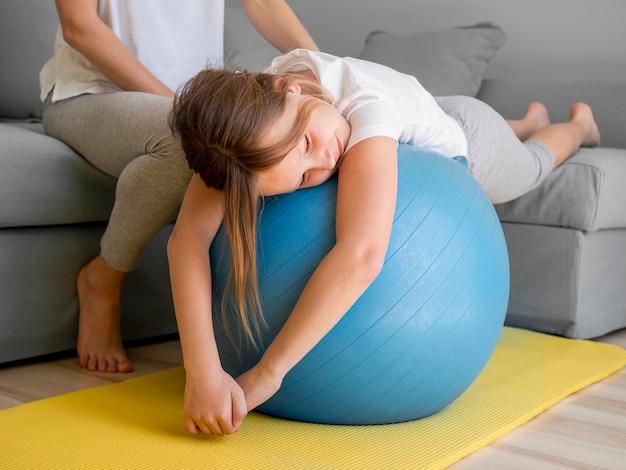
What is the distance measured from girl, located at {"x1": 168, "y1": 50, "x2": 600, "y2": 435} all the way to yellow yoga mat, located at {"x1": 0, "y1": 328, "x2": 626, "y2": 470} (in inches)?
2.9

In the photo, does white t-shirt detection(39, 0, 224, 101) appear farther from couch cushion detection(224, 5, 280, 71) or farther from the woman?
couch cushion detection(224, 5, 280, 71)

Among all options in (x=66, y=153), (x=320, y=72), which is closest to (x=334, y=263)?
(x=320, y=72)

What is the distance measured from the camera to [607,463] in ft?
4.36

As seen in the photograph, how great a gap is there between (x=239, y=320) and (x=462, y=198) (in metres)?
0.43

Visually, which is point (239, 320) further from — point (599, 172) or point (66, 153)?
point (599, 172)

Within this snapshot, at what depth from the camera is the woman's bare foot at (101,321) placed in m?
1.82

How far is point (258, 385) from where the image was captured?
128 centimetres

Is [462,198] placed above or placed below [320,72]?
below

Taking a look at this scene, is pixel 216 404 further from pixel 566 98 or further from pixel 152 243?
pixel 566 98

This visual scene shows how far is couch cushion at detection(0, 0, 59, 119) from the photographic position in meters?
2.45

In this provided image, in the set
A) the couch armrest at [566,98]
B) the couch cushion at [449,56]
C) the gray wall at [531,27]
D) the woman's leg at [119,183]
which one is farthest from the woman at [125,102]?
the gray wall at [531,27]

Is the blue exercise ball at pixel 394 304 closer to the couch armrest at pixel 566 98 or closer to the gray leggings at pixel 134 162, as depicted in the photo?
the gray leggings at pixel 134 162

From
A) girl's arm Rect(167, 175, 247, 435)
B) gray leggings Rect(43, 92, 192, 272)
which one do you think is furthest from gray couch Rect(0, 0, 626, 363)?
girl's arm Rect(167, 175, 247, 435)

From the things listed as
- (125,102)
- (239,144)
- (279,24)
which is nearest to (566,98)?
(279,24)
